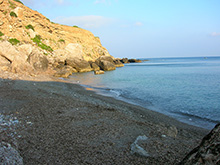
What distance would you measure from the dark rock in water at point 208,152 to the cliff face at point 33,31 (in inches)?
1243

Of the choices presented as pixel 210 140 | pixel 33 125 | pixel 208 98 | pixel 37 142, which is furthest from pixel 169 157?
pixel 208 98

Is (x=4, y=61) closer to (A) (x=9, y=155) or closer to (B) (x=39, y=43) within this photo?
(B) (x=39, y=43)

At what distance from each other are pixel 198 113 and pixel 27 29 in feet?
121

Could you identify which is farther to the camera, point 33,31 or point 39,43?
point 33,31

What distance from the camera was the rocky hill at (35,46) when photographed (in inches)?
954

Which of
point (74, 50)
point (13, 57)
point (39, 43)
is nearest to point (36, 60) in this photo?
point (13, 57)

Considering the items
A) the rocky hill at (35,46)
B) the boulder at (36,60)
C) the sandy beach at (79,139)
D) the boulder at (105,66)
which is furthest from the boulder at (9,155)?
the boulder at (105,66)

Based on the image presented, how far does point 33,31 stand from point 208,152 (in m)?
42.8

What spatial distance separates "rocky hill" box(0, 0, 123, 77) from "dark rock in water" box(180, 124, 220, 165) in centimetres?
2463

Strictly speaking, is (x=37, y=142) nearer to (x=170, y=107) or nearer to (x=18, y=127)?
(x=18, y=127)

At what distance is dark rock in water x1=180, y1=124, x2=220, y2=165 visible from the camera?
1.95 m

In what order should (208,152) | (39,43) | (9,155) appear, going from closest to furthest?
(208,152)
(9,155)
(39,43)

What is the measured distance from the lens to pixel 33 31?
38.9 metres

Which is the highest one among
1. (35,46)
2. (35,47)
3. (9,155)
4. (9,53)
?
(35,46)
